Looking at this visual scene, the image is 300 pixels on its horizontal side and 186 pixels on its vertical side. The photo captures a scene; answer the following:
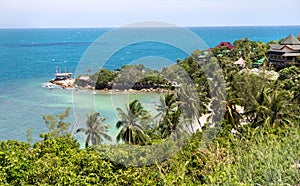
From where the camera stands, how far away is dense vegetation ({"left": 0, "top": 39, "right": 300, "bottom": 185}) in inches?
238

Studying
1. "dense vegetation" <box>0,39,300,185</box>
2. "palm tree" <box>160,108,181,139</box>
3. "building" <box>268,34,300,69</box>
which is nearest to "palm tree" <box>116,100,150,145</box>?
"dense vegetation" <box>0,39,300,185</box>

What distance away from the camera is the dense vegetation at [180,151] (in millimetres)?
6051

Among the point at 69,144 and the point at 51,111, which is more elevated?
the point at 69,144

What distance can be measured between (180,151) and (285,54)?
747 inches

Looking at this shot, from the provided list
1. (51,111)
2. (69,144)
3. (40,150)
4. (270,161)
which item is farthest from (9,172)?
(51,111)

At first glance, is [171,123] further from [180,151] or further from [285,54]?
[285,54]

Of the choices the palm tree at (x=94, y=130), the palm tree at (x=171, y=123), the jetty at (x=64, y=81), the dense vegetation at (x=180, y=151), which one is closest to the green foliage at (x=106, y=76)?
the palm tree at (x=94, y=130)

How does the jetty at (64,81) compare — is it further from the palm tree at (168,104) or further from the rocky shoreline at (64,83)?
the palm tree at (168,104)

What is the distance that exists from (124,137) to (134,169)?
13.3 feet

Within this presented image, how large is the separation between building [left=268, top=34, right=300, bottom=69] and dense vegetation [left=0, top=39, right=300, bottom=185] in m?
10.8

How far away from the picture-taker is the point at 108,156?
27.1 feet

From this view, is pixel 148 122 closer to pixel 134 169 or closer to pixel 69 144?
pixel 69 144

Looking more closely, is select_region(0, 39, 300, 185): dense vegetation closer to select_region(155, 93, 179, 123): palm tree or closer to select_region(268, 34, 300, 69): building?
select_region(155, 93, 179, 123): palm tree

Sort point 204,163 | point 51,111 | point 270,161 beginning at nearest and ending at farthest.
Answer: point 270,161
point 204,163
point 51,111
